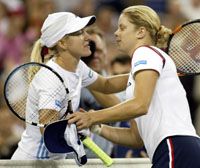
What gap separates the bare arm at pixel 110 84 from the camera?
662 centimetres

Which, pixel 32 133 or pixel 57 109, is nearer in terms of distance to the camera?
pixel 57 109

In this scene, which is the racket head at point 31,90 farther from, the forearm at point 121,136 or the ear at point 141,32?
the ear at point 141,32

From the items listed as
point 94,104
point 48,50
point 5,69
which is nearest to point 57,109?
point 48,50

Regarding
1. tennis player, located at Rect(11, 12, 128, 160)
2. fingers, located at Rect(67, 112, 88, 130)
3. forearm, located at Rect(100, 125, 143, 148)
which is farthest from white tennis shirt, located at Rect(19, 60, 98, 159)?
fingers, located at Rect(67, 112, 88, 130)

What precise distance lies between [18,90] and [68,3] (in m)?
5.79

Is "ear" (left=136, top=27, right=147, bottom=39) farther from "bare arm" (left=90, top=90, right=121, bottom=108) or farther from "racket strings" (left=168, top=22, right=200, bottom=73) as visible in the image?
"bare arm" (left=90, top=90, right=121, bottom=108)

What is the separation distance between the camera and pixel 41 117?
228 inches

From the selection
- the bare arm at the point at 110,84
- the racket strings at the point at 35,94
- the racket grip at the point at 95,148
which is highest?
the racket strings at the point at 35,94

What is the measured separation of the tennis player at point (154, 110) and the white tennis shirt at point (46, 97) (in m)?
0.53

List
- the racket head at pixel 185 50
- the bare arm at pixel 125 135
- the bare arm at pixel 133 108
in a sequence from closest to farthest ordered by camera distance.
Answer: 1. the bare arm at pixel 133 108
2. the bare arm at pixel 125 135
3. the racket head at pixel 185 50

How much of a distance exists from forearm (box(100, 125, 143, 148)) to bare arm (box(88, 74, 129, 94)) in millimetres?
666

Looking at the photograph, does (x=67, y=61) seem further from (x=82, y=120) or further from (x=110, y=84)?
(x=82, y=120)

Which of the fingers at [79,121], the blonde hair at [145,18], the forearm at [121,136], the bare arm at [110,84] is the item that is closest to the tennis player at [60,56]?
the forearm at [121,136]

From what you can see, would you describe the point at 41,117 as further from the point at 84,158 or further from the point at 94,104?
the point at 94,104
